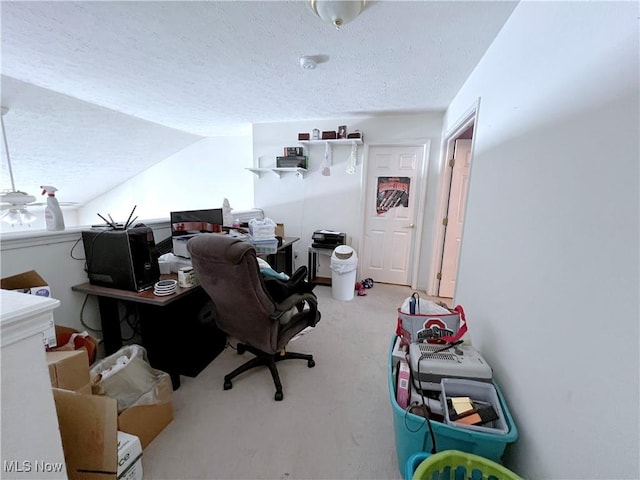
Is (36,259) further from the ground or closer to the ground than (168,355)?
further from the ground

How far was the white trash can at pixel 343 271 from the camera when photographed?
3.10 meters

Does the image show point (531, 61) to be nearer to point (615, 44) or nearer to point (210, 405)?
point (615, 44)

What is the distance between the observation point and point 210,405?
1621mm

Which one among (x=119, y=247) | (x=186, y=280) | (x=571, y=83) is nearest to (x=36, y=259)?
(x=119, y=247)

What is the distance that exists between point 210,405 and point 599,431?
1.81m

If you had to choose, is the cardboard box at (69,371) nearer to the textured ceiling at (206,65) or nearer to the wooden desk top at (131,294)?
the wooden desk top at (131,294)

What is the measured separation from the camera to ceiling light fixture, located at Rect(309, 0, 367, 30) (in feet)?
4.10

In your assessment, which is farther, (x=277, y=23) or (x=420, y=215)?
(x=420, y=215)

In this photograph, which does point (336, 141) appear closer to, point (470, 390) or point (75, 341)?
point (470, 390)

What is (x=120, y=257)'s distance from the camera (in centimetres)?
160

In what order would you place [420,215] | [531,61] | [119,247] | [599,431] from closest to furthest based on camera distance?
[599,431]
[531,61]
[119,247]
[420,215]

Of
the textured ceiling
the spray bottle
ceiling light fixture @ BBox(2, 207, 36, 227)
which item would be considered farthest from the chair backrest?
ceiling light fixture @ BBox(2, 207, 36, 227)

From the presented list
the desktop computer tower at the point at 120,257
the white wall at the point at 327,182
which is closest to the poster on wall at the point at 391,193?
the white wall at the point at 327,182

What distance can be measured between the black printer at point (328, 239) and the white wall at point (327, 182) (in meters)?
0.26
